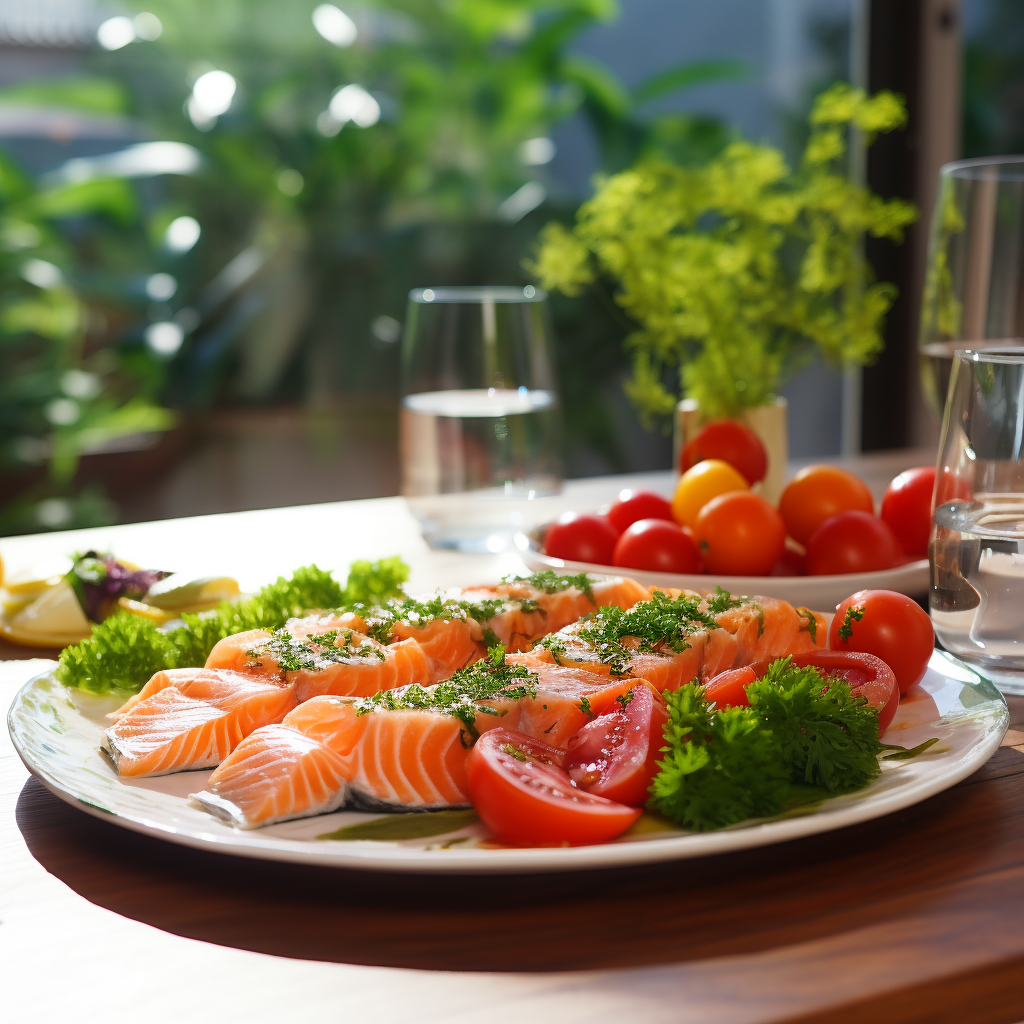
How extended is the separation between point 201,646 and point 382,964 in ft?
2.04

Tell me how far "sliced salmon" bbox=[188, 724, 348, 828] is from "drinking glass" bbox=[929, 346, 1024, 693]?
2.03 feet

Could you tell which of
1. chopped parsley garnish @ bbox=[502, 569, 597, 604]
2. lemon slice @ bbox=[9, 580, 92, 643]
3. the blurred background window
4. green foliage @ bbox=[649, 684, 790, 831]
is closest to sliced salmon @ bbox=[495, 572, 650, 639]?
chopped parsley garnish @ bbox=[502, 569, 597, 604]

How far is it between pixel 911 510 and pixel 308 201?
3.54m

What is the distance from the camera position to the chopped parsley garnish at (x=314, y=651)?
1.03 m

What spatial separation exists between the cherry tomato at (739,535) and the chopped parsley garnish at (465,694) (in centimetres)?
59

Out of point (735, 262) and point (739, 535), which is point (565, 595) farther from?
point (735, 262)

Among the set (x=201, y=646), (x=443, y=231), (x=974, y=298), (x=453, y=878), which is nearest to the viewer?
(x=453, y=878)

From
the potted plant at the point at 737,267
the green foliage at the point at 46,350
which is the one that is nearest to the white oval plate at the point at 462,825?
the potted plant at the point at 737,267

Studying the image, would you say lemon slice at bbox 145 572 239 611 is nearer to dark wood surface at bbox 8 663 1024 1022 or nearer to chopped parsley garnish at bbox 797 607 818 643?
dark wood surface at bbox 8 663 1024 1022

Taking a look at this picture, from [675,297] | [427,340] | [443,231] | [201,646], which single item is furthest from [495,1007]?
[443,231]

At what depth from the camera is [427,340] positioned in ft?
5.82

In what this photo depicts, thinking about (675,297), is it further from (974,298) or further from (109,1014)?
(109,1014)

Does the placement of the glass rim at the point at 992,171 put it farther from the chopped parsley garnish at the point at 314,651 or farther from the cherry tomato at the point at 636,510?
the chopped parsley garnish at the point at 314,651

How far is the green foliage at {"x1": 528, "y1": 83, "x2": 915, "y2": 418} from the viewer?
1.87 meters
